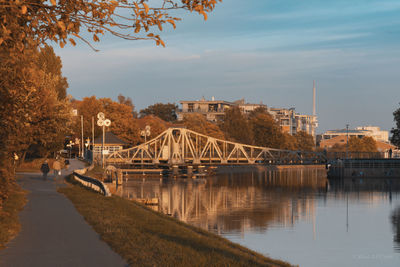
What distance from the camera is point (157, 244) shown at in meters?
18.2

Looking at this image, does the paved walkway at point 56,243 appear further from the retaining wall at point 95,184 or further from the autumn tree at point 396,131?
the autumn tree at point 396,131

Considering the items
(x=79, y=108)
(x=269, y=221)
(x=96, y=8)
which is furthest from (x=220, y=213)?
(x=79, y=108)

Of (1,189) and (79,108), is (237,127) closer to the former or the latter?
(79,108)

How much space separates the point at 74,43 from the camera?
1099cm

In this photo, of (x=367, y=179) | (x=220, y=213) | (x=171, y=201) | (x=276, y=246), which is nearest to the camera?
(x=276, y=246)

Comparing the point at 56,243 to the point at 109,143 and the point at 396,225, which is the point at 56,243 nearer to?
the point at 396,225

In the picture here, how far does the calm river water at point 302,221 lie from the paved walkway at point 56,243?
31.8 feet

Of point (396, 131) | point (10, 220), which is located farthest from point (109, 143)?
point (10, 220)

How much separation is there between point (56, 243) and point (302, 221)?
28.3 meters

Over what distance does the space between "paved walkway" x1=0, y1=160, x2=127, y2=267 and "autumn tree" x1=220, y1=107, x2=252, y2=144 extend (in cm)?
13233

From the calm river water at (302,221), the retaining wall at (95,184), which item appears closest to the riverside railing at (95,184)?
the retaining wall at (95,184)

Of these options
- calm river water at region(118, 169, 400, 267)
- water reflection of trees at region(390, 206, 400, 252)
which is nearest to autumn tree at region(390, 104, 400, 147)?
calm river water at region(118, 169, 400, 267)

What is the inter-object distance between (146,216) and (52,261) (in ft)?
41.7

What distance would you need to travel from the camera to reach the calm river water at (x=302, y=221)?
94.6ft
